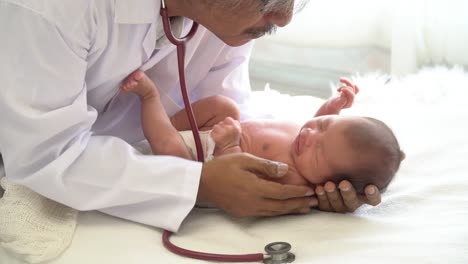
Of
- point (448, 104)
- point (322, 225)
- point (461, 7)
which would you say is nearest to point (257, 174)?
point (322, 225)

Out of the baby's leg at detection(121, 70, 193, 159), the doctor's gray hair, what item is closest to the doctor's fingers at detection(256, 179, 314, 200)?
the baby's leg at detection(121, 70, 193, 159)

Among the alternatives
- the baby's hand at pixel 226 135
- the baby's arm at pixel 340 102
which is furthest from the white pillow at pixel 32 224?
the baby's arm at pixel 340 102

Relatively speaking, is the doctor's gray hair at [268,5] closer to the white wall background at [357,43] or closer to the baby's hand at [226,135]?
the baby's hand at [226,135]

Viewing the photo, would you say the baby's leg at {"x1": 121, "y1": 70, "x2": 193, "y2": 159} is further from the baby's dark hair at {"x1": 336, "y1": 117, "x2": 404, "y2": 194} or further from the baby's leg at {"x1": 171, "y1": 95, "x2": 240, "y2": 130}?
the baby's dark hair at {"x1": 336, "y1": 117, "x2": 404, "y2": 194}

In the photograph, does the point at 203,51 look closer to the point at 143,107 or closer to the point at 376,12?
the point at 143,107

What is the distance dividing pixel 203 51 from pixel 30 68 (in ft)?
1.90

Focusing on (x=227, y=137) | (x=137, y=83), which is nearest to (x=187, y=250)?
(x=227, y=137)

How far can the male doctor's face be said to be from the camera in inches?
51.1

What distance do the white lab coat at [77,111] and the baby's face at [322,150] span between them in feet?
0.73

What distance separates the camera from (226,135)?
1.40 metres

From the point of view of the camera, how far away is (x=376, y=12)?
2293mm

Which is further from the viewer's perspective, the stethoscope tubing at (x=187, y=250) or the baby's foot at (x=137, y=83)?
the baby's foot at (x=137, y=83)

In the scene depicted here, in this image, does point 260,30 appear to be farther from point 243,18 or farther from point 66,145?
point 66,145

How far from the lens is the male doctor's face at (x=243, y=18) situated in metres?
1.30
